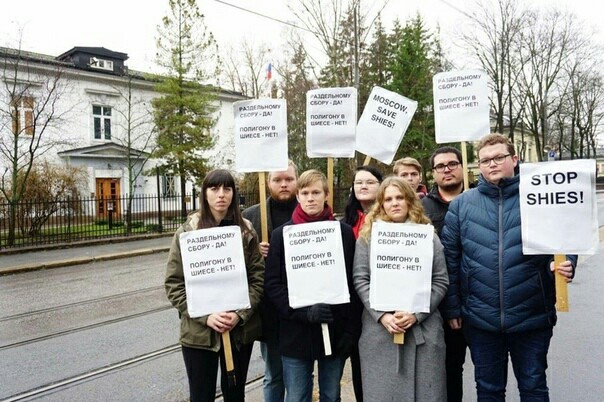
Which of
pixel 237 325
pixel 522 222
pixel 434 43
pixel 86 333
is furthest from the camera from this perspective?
pixel 434 43

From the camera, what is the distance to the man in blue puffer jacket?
3076 millimetres

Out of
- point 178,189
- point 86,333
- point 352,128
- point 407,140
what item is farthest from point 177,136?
point 352,128

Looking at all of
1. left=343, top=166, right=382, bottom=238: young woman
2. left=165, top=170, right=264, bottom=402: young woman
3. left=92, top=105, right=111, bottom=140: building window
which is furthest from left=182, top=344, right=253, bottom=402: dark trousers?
left=92, top=105, right=111, bottom=140: building window

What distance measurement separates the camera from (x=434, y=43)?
122 ft

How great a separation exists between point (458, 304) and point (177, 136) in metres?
24.9

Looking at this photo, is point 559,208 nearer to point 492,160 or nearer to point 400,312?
point 492,160

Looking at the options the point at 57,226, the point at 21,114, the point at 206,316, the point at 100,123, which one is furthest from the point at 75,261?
the point at 100,123

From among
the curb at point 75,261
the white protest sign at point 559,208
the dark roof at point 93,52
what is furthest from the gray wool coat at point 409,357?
the dark roof at point 93,52

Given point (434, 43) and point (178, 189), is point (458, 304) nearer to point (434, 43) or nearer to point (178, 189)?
point (178, 189)

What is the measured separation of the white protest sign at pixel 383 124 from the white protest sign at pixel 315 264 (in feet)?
4.27

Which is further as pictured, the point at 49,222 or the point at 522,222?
the point at 49,222

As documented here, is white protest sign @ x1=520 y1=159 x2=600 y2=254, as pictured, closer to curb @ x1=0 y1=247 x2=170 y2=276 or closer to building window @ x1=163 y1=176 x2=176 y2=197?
curb @ x1=0 y1=247 x2=170 y2=276

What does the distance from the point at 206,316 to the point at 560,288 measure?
7.48 ft

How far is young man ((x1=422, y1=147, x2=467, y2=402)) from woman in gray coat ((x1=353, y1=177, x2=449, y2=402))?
0.75 m
